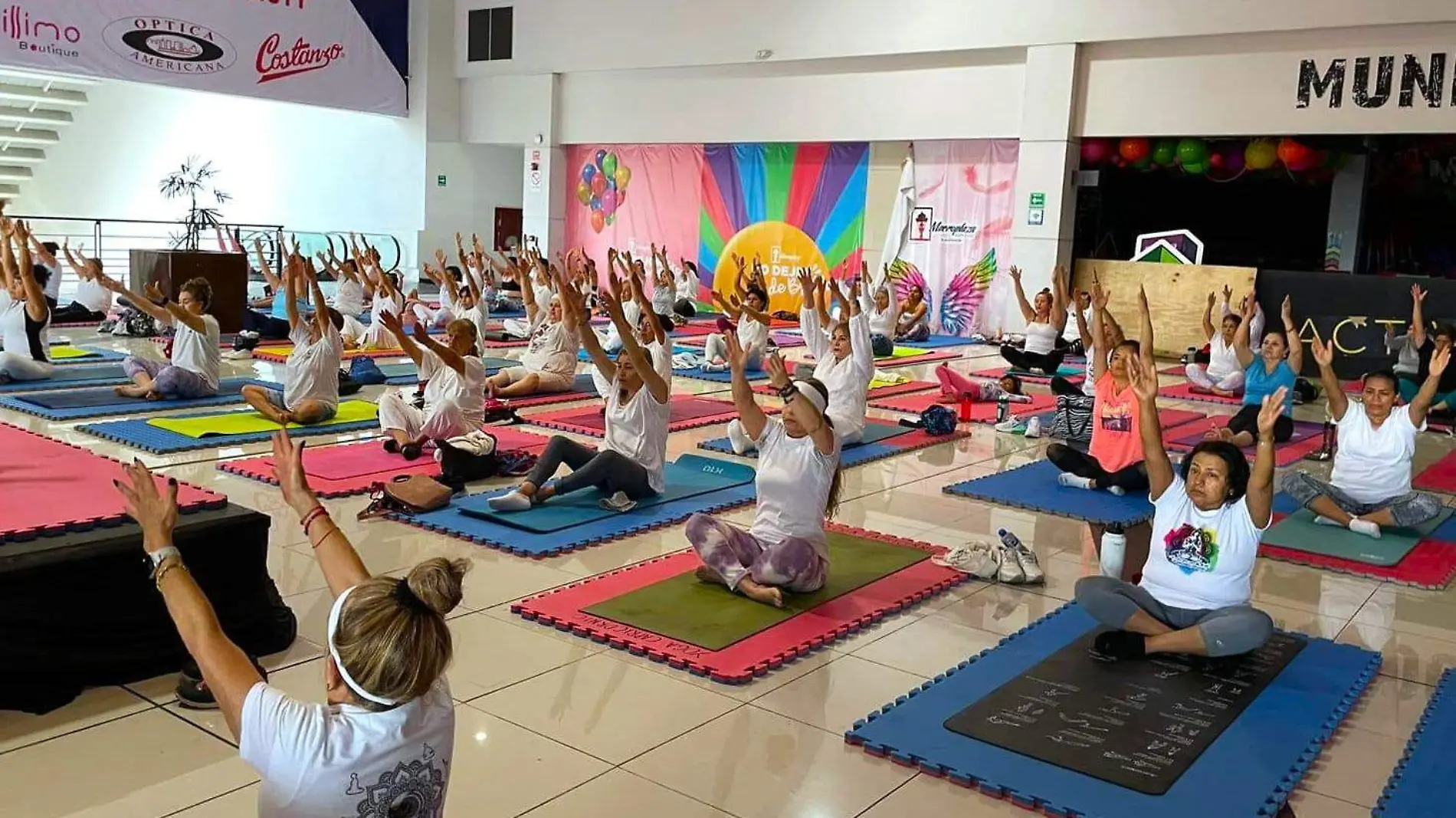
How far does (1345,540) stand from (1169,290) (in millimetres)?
9708

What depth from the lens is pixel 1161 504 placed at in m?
4.56

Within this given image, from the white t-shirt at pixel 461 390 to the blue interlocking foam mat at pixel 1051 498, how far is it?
3.00 metres

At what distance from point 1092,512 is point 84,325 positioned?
12.1m

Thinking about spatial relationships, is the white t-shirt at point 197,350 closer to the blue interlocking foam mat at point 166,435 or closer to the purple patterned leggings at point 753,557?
the blue interlocking foam mat at point 166,435

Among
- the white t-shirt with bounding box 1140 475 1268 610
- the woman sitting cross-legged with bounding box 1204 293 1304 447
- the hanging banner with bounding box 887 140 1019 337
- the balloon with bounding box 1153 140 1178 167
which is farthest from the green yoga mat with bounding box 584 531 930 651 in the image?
the hanging banner with bounding box 887 140 1019 337

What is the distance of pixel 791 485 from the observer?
16.5 ft

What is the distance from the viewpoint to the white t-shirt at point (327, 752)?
2168mm

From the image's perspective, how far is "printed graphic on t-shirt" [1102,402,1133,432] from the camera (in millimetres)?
7363

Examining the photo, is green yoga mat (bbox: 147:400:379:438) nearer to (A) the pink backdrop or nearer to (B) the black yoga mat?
(B) the black yoga mat

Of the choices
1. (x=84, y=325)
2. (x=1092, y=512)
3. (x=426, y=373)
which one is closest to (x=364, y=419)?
(x=426, y=373)

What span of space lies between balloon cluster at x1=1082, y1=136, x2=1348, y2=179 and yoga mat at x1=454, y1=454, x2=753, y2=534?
994 centimetres

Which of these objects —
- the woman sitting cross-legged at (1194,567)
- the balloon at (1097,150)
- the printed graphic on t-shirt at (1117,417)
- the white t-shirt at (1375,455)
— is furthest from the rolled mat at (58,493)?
the balloon at (1097,150)

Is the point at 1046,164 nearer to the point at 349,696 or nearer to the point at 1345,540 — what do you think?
the point at 1345,540

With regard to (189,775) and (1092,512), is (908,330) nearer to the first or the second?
(1092,512)
